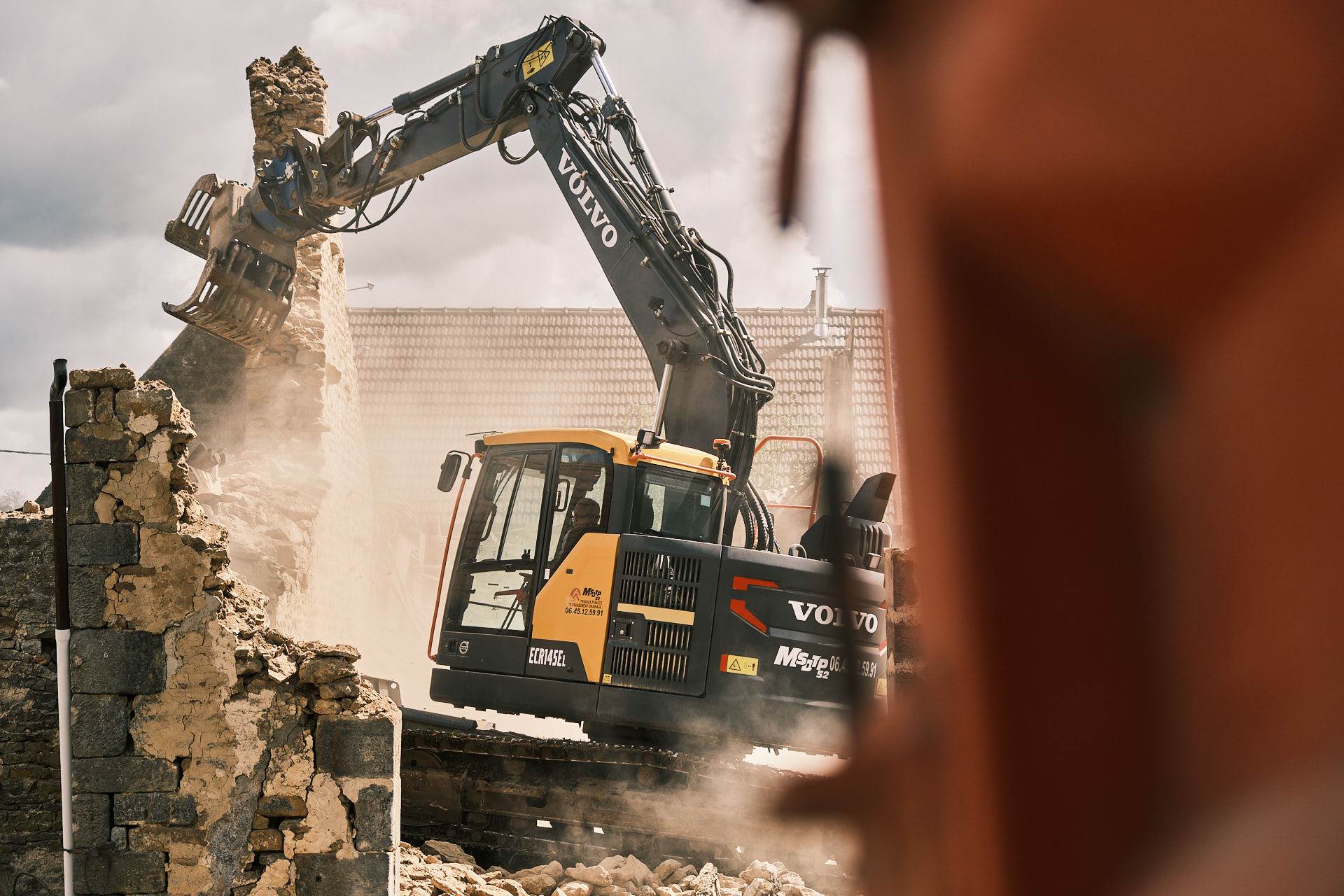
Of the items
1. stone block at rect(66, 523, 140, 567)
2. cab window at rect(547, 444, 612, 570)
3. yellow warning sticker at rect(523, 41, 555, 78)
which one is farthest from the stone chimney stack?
stone block at rect(66, 523, 140, 567)

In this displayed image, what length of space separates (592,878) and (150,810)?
301 cm

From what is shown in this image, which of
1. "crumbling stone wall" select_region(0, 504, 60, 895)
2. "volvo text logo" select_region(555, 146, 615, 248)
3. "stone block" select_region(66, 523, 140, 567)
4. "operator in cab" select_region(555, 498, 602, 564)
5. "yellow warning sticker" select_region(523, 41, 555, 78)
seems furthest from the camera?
"yellow warning sticker" select_region(523, 41, 555, 78)

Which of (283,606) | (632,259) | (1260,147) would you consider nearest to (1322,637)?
(1260,147)

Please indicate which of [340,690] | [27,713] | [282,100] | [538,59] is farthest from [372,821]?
[282,100]

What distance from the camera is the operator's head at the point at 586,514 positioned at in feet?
25.5

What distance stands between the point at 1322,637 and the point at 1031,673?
0.15 meters

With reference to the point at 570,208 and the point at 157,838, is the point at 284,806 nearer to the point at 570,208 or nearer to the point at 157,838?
the point at 157,838

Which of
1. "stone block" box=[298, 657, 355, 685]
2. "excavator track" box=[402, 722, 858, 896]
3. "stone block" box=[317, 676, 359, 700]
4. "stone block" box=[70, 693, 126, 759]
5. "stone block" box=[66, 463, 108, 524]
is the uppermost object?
"stone block" box=[66, 463, 108, 524]

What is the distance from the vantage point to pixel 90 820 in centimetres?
563

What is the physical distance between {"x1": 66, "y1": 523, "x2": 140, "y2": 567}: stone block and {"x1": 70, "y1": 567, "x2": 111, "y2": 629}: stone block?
0.05 m

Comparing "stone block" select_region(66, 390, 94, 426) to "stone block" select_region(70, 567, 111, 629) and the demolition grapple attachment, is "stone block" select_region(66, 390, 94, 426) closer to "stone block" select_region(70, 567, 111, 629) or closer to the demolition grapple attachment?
"stone block" select_region(70, 567, 111, 629)

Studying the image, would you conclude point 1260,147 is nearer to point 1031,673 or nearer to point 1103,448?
point 1103,448

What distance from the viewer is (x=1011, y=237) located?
63 cm

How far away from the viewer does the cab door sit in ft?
26.0
